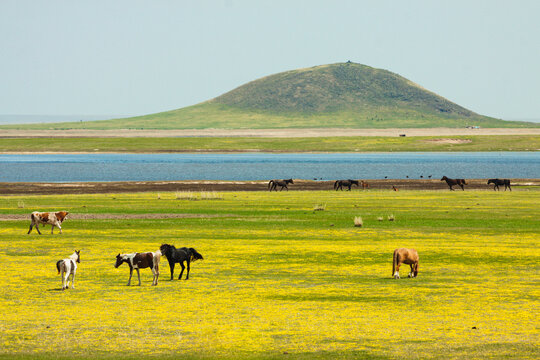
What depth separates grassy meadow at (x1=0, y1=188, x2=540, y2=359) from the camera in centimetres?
1603

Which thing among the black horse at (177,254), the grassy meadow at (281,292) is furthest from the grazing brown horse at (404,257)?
the black horse at (177,254)

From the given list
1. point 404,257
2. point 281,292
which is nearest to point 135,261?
point 281,292

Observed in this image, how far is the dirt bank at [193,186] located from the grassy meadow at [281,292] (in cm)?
2790

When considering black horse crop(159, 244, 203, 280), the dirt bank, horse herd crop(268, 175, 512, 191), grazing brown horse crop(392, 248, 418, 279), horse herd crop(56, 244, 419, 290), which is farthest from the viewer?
horse herd crop(268, 175, 512, 191)

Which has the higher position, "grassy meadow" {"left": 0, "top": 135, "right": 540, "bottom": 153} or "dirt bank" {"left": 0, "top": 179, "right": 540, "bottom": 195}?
"dirt bank" {"left": 0, "top": 179, "right": 540, "bottom": 195}

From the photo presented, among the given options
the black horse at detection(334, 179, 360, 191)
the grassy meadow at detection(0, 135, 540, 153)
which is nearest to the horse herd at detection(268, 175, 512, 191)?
the black horse at detection(334, 179, 360, 191)

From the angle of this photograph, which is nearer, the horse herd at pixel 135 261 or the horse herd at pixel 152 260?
the horse herd at pixel 135 261

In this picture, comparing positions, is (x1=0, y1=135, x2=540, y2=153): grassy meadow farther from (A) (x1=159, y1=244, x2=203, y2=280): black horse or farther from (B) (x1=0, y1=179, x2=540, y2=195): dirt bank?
(A) (x1=159, y1=244, x2=203, y2=280): black horse

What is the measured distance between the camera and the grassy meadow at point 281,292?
16031mm

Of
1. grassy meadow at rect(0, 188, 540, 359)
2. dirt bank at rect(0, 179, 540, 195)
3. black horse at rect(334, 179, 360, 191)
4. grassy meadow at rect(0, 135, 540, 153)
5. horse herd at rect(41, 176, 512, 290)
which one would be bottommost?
grassy meadow at rect(0, 135, 540, 153)

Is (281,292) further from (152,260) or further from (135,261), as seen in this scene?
(135,261)

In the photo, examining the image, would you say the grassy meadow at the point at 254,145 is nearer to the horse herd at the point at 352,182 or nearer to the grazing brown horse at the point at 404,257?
the horse herd at the point at 352,182

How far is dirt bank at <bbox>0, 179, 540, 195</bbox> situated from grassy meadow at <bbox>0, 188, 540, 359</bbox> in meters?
27.9

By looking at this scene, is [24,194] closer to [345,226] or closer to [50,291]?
[345,226]
